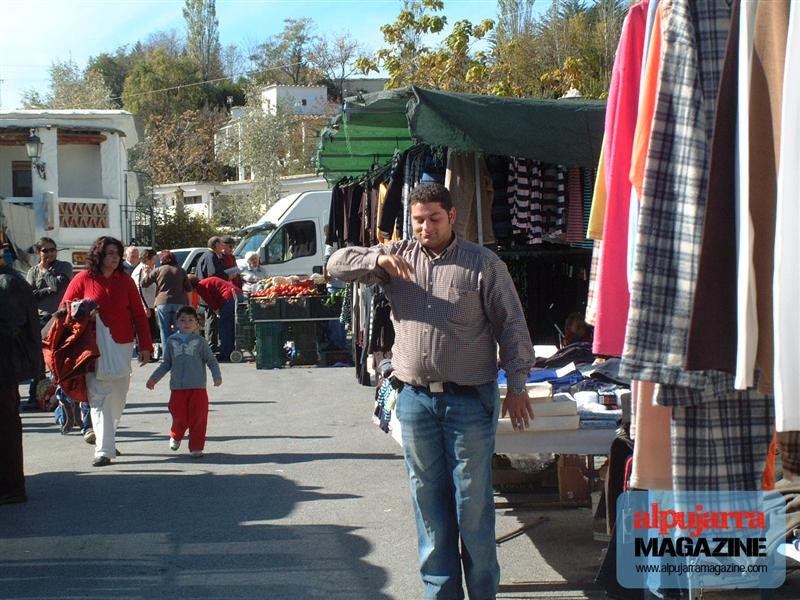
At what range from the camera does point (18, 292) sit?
8.22 meters

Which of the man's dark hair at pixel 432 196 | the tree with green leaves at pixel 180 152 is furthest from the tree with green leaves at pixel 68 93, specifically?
the man's dark hair at pixel 432 196

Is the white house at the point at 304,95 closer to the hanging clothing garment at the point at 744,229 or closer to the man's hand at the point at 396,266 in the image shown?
the man's hand at the point at 396,266

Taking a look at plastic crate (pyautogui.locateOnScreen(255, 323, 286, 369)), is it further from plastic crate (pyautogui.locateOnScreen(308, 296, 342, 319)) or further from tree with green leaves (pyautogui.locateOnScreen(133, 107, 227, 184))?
tree with green leaves (pyautogui.locateOnScreen(133, 107, 227, 184))

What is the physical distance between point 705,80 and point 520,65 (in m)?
30.5

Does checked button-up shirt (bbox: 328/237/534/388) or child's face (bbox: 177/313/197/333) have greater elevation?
checked button-up shirt (bbox: 328/237/534/388)

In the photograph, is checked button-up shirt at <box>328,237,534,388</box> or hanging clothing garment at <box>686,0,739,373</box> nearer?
hanging clothing garment at <box>686,0,739,373</box>

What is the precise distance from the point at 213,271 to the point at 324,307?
2.49m

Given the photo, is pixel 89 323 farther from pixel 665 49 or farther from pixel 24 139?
pixel 24 139

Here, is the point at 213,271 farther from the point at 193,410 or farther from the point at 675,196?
the point at 675,196

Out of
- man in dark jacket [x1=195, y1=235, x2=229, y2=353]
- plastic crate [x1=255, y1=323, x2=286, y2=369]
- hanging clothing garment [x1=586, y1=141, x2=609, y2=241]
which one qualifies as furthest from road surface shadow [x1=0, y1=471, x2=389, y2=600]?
man in dark jacket [x1=195, y1=235, x2=229, y2=353]

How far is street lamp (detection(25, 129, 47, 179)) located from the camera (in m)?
31.6

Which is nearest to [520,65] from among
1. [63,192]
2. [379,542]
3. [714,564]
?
[63,192]

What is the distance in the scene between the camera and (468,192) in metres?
8.79

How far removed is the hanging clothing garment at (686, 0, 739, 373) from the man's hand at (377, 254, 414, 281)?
7.77ft
